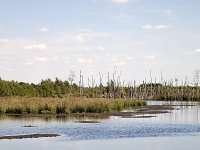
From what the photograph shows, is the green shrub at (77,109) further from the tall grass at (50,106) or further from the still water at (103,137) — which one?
the still water at (103,137)

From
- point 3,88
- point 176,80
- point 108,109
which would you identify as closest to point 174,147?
point 108,109

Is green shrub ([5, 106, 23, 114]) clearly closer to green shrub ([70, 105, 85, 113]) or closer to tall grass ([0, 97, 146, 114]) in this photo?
tall grass ([0, 97, 146, 114])

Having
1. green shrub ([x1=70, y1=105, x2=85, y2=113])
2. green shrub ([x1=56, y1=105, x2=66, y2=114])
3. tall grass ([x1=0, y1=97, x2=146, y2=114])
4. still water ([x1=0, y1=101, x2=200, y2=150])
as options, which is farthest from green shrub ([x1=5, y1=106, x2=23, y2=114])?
still water ([x1=0, y1=101, x2=200, y2=150])

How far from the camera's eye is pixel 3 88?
251 feet

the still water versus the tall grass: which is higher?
the tall grass

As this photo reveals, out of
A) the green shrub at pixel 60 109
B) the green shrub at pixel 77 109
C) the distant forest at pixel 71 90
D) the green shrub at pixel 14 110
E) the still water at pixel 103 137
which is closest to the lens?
the still water at pixel 103 137

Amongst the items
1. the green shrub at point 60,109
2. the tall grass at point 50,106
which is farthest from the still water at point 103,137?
the tall grass at point 50,106

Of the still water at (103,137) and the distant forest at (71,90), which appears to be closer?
the still water at (103,137)

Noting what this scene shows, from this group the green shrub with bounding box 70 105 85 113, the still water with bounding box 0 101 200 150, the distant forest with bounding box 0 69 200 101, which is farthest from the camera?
the distant forest with bounding box 0 69 200 101

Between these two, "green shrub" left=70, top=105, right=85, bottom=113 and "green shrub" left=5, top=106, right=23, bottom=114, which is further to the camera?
"green shrub" left=70, top=105, right=85, bottom=113

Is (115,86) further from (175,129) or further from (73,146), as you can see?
(73,146)

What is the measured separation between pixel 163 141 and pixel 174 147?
262 centimetres

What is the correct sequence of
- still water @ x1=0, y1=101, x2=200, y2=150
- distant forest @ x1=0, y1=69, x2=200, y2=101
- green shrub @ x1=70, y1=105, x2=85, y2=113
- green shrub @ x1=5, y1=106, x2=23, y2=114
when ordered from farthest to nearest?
1. distant forest @ x1=0, y1=69, x2=200, y2=101
2. green shrub @ x1=70, y1=105, x2=85, y2=113
3. green shrub @ x1=5, y1=106, x2=23, y2=114
4. still water @ x1=0, y1=101, x2=200, y2=150

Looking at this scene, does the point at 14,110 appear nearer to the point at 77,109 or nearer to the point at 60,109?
the point at 60,109
